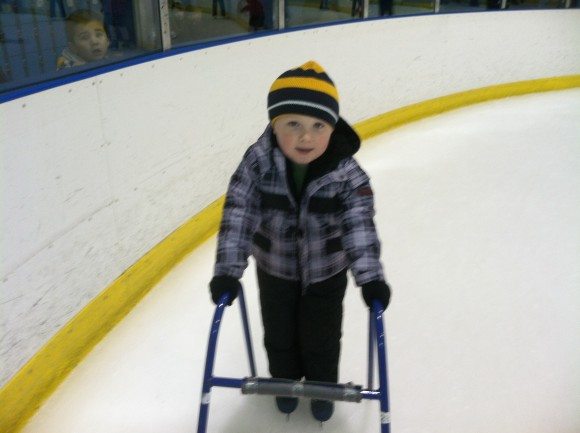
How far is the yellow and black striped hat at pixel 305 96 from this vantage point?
0.99 meters

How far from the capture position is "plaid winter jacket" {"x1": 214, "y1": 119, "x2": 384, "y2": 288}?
105 centimetres

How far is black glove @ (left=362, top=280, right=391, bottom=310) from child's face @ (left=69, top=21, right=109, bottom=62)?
1.19m

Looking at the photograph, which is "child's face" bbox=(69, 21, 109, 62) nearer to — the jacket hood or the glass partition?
the glass partition

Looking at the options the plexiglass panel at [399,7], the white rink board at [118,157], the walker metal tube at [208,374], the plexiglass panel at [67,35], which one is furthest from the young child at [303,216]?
the plexiglass panel at [399,7]

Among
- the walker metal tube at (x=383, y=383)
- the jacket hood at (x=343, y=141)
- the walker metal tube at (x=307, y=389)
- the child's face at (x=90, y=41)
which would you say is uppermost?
the child's face at (x=90, y=41)

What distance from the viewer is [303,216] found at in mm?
1085

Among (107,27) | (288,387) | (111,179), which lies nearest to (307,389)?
(288,387)

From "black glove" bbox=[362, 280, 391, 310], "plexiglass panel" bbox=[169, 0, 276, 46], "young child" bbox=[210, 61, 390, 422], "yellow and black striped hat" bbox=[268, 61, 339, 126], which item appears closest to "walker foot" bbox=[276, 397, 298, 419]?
"young child" bbox=[210, 61, 390, 422]

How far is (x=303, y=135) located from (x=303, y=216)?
179 mm

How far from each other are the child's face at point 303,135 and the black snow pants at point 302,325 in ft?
1.11

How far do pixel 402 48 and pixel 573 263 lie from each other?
2.25 metres

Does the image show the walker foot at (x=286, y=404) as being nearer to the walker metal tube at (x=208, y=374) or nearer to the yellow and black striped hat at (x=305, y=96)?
the walker metal tube at (x=208, y=374)

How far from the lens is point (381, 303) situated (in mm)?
972

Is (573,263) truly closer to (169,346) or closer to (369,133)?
(169,346)
